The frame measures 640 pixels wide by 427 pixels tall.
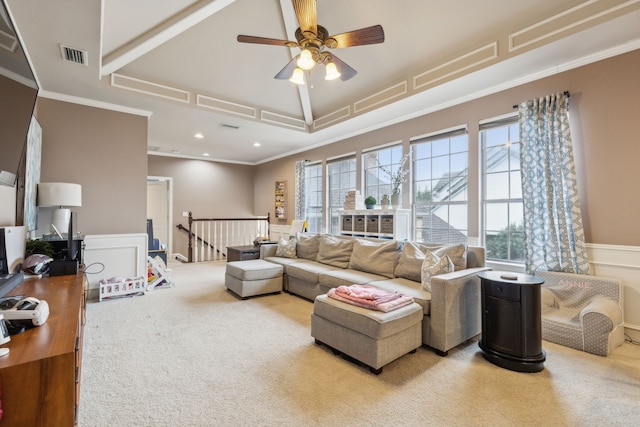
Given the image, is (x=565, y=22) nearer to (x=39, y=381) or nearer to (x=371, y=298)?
(x=371, y=298)

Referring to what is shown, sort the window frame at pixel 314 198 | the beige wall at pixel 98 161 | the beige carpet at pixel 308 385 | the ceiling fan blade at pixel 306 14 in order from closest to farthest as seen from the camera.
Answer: the beige carpet at pixel 308 385, the ceiling fan blade at pixel 306 14, the beige wall at pixel 98 161, the window frame at pixel 314 198

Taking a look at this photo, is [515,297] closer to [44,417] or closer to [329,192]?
[44,417]

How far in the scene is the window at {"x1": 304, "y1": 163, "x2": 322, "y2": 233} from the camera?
6.43 metres

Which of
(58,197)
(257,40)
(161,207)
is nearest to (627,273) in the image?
(257,40)

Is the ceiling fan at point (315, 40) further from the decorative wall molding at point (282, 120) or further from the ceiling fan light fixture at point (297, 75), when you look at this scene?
the decorative wall molding at point (282, 120)

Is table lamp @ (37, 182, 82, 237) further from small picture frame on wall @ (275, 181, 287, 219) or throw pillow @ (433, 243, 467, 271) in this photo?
small picture frame on wall @ (275, 181, 287, 219)

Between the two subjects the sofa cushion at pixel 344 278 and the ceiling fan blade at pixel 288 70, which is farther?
the sofa cushion at pixel 344 278

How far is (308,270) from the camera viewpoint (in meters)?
3.96

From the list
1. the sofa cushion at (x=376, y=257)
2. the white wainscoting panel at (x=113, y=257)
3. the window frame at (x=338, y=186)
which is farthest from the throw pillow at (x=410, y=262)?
the white wainscoting panel at (x=113, y=257)

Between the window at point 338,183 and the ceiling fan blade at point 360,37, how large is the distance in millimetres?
3061

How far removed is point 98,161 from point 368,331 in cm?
417

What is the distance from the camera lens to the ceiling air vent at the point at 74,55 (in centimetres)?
278

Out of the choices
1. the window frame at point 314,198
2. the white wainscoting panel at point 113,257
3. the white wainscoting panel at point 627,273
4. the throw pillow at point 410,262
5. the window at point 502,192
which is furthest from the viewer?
the window frame at point 314,198

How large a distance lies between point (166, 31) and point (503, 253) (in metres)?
4.41
